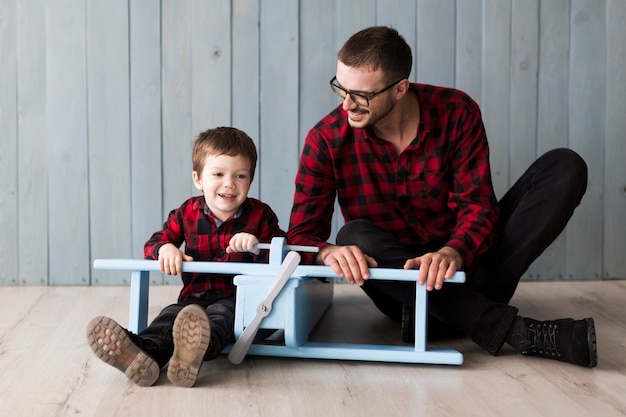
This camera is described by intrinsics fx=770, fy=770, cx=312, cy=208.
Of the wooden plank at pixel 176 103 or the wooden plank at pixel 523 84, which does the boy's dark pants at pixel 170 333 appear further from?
the wooden plank at pixel 523 84

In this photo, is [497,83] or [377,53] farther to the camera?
[497,83]

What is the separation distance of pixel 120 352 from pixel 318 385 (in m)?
0.38

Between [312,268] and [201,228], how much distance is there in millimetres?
356

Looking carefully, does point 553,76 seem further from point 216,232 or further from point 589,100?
point 216,232

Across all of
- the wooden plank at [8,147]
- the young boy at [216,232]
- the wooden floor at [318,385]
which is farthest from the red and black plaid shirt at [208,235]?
the wooden plank at [8,147]

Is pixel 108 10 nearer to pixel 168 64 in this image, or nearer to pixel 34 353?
pixel 168 64

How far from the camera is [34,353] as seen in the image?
1717 millimetres

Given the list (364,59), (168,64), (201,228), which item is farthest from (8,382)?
(168,64)

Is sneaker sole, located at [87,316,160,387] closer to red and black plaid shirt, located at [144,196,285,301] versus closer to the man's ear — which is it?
red and black plaid shirt, located at [144,196,285,301]

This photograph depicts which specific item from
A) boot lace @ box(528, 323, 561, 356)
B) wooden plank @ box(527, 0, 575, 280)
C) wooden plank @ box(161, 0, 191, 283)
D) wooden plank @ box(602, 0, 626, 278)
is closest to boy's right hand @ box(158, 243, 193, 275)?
boot lace @ box(528, 323, 561, 356)

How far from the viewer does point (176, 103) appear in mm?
2572

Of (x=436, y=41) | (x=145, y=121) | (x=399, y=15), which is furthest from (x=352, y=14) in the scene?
(x=145, y=121)

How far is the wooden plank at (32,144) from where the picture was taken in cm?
254

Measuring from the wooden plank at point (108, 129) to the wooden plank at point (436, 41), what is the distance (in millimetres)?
983
